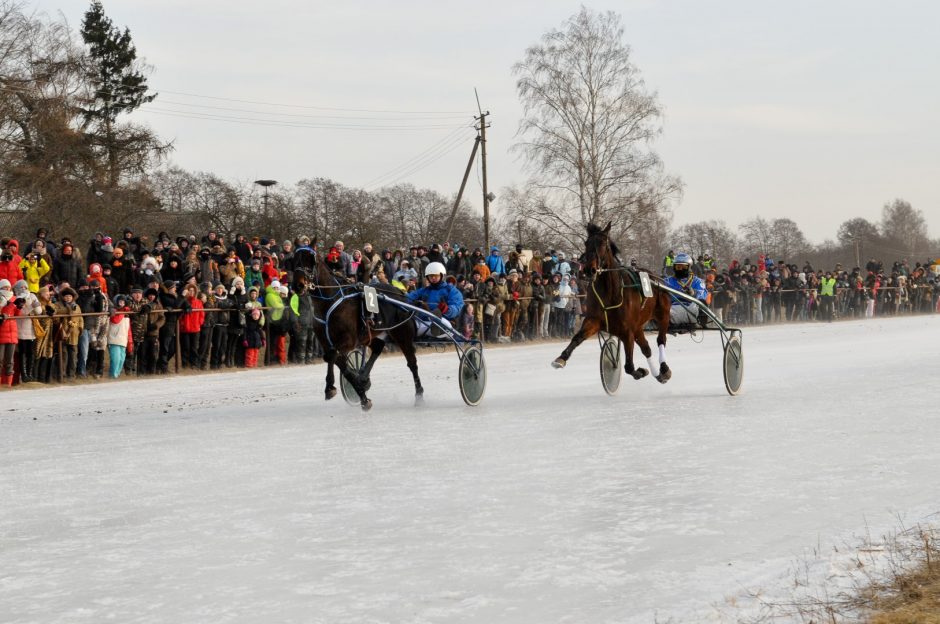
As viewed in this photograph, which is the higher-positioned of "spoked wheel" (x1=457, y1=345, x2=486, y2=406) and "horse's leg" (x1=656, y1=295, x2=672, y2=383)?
"horse's leg" (x1=656, y1=295, x2=672, y2=383)

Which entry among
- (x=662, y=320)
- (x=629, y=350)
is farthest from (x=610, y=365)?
(x=662, y=320)

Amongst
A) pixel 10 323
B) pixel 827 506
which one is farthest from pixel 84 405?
pixel 827 506

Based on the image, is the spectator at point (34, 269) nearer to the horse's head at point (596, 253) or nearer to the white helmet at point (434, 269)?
the white helmet at point (434, 269)

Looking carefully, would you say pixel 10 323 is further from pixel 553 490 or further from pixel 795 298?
pixel 795 298

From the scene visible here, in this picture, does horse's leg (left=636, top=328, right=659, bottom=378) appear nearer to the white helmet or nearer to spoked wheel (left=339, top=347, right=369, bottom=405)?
the white helmet

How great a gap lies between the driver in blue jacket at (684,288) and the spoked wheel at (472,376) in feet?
9.04

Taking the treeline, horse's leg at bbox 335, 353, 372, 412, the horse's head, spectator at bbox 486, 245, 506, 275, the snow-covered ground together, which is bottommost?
the snow-covered ground

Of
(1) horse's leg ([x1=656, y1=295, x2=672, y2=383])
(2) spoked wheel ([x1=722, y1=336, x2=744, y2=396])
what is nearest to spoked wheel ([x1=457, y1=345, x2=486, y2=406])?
(1) horse's leg ([x1=656, y1=295, x2=672, y2=383])

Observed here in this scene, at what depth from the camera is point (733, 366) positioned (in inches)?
480

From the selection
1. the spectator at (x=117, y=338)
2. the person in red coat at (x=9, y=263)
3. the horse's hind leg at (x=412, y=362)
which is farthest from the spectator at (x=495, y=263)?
the horse's hind leg at (x=412, y=362)

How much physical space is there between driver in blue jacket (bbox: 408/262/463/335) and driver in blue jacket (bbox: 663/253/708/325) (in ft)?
9.00

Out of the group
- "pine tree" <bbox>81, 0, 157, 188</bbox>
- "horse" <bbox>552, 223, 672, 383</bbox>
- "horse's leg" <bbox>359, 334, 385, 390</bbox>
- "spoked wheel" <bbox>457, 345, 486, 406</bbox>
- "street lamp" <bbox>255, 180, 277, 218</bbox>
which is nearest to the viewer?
"horse's leg" <bbox>359, 334, 385, 390</bbox>

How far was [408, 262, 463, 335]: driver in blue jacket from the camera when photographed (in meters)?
12.0

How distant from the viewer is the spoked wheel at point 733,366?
474 inches
